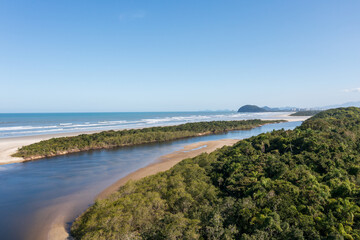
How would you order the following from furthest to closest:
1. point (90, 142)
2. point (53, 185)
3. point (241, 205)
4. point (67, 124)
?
point (67, 124) → point (90, 142) → point (53, 185) → point (241, 205)

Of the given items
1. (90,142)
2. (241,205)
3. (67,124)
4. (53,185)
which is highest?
(67,124)

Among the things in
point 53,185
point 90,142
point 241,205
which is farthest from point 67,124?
point 241,205

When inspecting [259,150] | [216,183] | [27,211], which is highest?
[259,150]

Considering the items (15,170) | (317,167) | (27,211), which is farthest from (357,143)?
(15,170)

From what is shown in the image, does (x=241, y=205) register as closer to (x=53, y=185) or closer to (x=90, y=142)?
(x=53, y=185)

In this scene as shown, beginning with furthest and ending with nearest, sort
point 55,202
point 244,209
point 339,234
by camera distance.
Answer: point 55,202 → point 244,209 → point 339,234

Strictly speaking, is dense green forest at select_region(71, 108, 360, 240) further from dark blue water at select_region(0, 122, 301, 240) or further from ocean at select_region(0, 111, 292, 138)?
ocean at select_region(0, 111, 292, 138)

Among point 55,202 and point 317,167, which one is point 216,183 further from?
point 55,202

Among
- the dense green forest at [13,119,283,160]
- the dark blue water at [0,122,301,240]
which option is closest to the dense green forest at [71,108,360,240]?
the dark blue water at [0,122,301,240]
